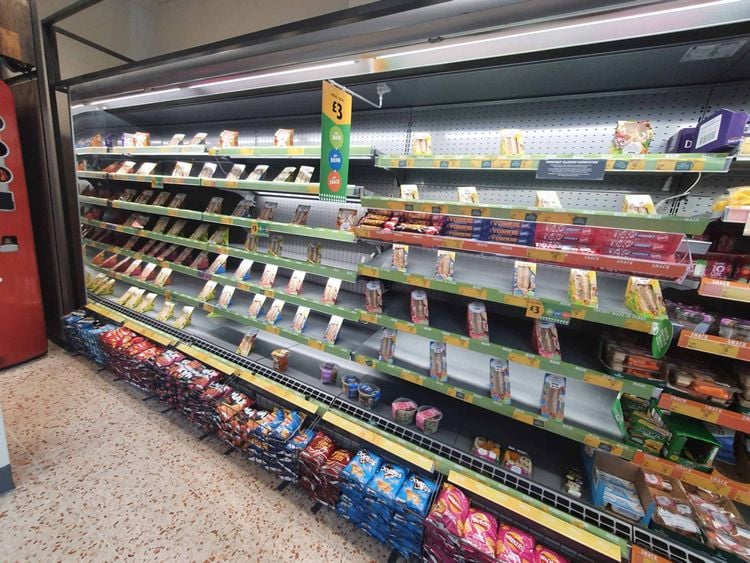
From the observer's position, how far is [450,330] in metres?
1.63

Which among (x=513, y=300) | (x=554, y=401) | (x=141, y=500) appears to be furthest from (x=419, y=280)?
(x=141, y=500)

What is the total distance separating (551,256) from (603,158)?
404 mm

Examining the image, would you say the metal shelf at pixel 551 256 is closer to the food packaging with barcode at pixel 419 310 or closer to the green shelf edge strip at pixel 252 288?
the food packaging with barcode at pixel 419 310

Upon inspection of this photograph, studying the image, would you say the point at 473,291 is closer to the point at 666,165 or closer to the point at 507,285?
the point at 507,285

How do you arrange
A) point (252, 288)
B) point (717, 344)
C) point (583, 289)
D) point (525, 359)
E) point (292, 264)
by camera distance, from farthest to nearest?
point (252, 288) < point (292, 264) < point (525, 359) < point (583, 289) < point (717, 344)

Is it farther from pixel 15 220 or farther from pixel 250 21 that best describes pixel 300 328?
pixel 250 21

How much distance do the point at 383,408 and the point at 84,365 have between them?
3.00 m

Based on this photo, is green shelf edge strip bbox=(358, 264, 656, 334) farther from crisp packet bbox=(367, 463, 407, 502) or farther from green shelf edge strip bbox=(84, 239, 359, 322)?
crisp packet bbox=(367, 463, 407, 502)

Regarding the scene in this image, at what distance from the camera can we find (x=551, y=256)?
1.26m

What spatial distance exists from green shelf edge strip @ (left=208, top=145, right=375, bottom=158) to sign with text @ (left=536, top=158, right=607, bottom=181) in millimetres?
854

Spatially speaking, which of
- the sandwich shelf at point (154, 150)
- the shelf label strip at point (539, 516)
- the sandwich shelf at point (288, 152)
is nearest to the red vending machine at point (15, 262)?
the sandwich shelf at point (154, 150)

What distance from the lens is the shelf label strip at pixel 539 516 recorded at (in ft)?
3.84

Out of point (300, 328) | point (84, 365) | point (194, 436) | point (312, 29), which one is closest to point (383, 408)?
point (300, 328)

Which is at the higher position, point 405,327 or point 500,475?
point 405,327
